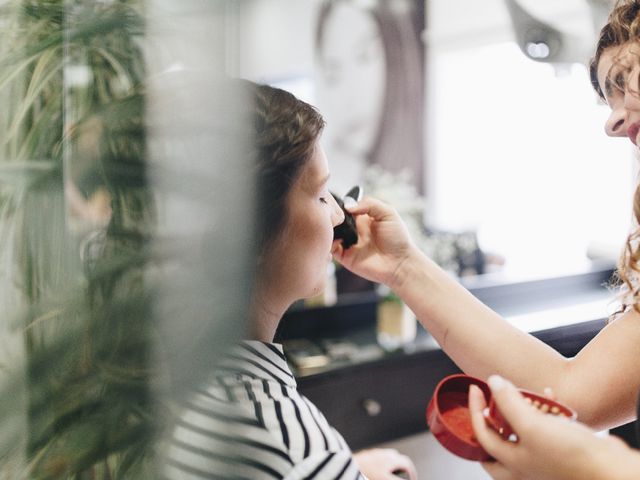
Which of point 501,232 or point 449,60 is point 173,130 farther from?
point 449,60

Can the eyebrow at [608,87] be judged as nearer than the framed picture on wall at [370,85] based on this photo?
Yes

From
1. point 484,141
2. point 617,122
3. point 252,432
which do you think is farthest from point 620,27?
point 484,141

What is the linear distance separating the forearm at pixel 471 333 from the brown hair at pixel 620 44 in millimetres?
159

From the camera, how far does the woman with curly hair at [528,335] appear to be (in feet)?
2.63

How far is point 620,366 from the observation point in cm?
85

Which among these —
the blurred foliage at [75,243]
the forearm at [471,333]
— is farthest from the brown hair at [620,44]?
the blurred foliage at [75,243]

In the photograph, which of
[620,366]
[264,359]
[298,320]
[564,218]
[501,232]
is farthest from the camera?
[501,232]

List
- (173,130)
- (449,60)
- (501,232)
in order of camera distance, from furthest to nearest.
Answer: (449,60) → (501,232) → (173,130)

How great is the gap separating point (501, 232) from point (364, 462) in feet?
6.26

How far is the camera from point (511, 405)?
0.55 m

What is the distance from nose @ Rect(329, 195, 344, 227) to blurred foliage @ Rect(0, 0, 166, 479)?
395mm

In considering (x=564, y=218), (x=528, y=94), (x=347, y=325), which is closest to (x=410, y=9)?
(x=528, y=94)

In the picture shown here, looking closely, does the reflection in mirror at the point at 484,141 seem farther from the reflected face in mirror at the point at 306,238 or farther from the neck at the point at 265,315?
the neck at the point at 265,315

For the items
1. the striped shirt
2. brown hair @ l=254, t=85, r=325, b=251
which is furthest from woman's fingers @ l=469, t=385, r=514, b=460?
brown hair @ l=254, t=85, r=325, b=251
